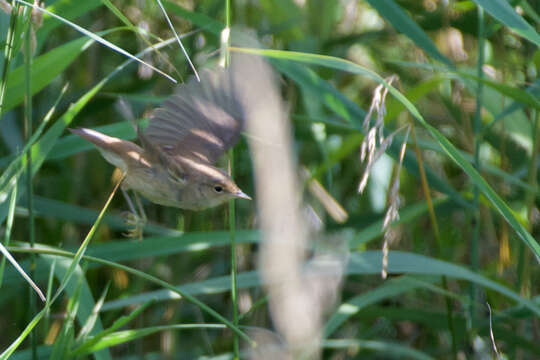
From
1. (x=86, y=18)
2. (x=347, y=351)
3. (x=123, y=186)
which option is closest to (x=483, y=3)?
(x=123, y=186)

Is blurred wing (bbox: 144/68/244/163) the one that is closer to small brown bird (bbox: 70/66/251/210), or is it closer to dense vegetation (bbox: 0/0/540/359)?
small brown bird (bbox: 70/66/251/210)

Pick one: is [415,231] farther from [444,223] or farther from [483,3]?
[483,3]

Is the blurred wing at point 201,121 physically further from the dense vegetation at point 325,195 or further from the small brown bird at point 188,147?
the dense vegetation at point 325,195

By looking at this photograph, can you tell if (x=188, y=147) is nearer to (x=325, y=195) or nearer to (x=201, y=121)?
(x=201, y=121)

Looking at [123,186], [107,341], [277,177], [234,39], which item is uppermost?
[234,39]

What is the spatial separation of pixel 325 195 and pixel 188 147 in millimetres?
599

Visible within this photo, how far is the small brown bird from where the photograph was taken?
49.0 inches

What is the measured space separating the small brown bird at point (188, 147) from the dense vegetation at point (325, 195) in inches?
6.9

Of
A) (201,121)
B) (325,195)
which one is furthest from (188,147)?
(325,195)

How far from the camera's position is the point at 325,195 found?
6.06 ft

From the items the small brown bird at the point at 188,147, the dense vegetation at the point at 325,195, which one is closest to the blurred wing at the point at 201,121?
the small brown bird at the point at 188,147

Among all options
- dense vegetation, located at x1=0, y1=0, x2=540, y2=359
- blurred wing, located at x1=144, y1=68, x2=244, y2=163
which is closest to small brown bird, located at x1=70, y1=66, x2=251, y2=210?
blurred wing, located at x1=144, y1=68, x2=244, y2=163

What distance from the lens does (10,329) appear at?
2146 millimetres

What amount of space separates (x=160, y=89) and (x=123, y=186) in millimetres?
1174
